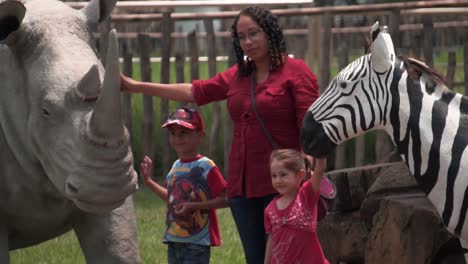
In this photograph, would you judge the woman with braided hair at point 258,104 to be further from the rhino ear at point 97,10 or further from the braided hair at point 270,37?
the rhino ear at point 97,10

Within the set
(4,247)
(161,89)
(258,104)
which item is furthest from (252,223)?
(4,247)

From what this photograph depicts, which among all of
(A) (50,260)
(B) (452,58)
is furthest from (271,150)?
(B) (452,58)

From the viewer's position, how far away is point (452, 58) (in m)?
11.9

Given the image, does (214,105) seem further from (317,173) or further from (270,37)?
(317,173)

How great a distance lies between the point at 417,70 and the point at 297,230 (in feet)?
3.07

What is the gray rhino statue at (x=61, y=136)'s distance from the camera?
16.0 ft

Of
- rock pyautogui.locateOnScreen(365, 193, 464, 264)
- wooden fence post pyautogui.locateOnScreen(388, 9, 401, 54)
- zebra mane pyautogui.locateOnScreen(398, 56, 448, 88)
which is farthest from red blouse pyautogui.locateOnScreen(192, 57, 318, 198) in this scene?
wooden fence post pyautogui.locateOnScreen(388, 9, 401, 54)

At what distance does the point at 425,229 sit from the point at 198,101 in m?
1.39

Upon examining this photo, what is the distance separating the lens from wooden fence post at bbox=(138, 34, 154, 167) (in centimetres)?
1194

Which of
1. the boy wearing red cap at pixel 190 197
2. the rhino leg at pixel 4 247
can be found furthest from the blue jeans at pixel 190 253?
the rhino leg at pixel 4 247

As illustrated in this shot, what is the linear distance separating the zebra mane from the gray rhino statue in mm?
1421

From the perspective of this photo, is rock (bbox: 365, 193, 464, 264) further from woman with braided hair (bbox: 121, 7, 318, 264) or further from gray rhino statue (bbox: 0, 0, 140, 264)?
gray rhino statue (bbox: 0, 0, 140, 264)

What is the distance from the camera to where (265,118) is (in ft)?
19.7

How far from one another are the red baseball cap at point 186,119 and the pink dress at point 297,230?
84 centimetres
